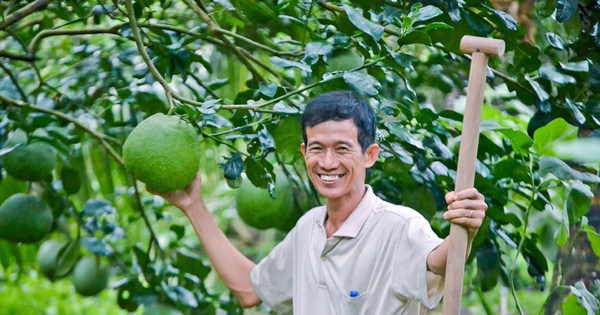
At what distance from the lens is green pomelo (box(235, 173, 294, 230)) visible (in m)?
2.34

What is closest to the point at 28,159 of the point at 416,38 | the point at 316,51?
the point at 316,51

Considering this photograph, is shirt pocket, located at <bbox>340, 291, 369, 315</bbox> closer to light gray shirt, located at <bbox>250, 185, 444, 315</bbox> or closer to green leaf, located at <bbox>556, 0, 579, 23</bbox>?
light gray shirt, located at <bbox>250, 185, 444, 315</bbox>

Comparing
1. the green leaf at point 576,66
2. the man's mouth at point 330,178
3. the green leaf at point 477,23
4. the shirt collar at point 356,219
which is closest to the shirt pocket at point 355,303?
the shirt collar at point 356,219

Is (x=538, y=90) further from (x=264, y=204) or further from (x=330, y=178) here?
(x=264, y=204)

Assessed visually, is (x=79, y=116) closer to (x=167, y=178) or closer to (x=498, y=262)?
(x=167, y=178)

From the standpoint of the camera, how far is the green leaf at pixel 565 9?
1940mm

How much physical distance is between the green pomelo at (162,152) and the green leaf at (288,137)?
259 mm

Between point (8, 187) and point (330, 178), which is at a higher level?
point (330, 178)

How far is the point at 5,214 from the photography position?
2441 millimetres

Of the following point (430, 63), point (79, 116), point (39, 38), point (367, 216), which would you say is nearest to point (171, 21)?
point (79, 116)

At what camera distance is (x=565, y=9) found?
1943 millimetres

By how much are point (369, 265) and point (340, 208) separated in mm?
156

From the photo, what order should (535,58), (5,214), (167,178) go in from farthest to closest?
(5,214), (535,58), (167,178)

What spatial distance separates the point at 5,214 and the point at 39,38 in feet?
1.68
